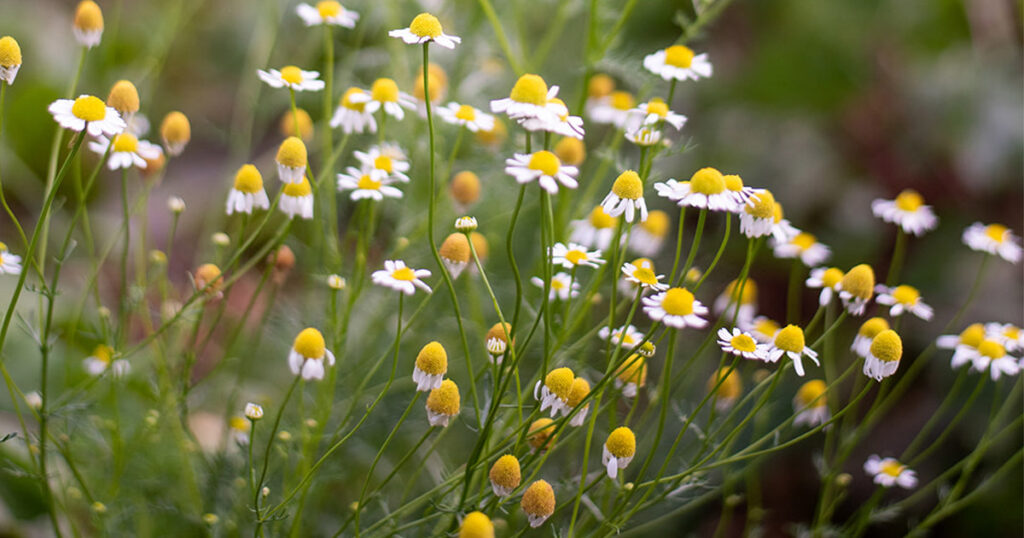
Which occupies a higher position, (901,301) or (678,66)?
(678,66)

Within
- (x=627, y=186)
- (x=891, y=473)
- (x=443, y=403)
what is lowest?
(x=891, y=473)

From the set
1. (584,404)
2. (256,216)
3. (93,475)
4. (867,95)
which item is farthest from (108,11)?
(584,404)

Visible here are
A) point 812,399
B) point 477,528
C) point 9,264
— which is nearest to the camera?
point 477,528

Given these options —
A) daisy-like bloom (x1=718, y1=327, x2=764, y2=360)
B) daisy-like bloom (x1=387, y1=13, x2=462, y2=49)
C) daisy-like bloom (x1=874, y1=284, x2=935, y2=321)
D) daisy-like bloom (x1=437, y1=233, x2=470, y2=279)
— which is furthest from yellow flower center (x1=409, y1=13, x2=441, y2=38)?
daisy-like bloom (x1=874, y1=284, x2=935, y2=321)

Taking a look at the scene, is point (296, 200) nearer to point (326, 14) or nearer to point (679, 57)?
→ point (326, 14)

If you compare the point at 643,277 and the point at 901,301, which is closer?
the point at 643,277

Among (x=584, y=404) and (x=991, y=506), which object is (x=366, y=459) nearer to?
(x=584, y=404)

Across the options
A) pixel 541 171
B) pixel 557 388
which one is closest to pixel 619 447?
pixel 557 388
